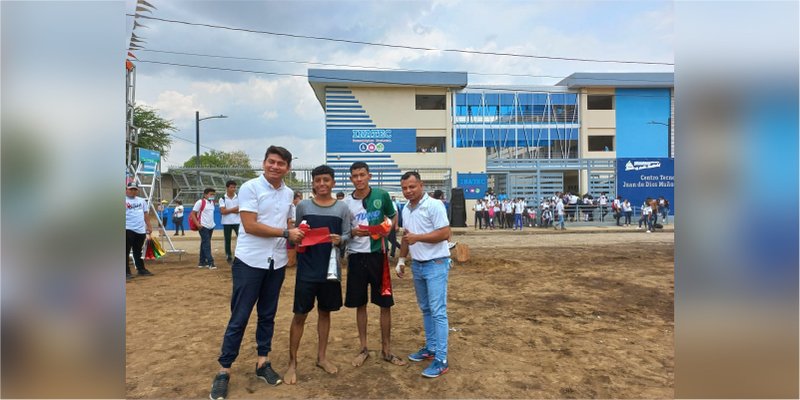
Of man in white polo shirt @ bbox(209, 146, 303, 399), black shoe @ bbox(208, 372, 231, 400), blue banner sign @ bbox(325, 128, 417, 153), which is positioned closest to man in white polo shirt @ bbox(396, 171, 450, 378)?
man in white polo shirt @ bbox(209, 146, 303, 399)

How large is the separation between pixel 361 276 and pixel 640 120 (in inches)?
1305

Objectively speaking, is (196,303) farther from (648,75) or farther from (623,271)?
(648,75)

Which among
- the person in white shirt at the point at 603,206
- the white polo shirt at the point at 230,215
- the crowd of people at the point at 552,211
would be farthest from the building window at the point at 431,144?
the white polo shirt at the point at 230,215

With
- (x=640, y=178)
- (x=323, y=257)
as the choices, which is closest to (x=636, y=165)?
(x=640, y=178)

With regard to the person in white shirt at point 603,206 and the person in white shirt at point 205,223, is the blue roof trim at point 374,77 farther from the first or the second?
the person in white shirt at point 205,223

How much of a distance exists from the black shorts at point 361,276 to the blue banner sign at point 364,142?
23.9m

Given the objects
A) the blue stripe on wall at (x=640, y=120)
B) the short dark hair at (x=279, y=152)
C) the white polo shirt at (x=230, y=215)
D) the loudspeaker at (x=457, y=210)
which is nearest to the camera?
the short dark hair at (x=279, y=152)

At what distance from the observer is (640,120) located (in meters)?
30.0

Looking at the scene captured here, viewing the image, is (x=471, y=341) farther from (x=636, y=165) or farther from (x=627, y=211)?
(x=636, y=165)

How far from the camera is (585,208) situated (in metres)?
20.1

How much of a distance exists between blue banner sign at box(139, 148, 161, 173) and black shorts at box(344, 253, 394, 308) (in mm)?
8778

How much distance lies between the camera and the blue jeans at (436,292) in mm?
3160

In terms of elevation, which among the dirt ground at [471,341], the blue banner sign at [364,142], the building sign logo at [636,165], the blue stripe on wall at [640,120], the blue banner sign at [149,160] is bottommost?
the dirt ground at [471,341]

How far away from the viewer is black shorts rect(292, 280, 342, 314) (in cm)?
312
